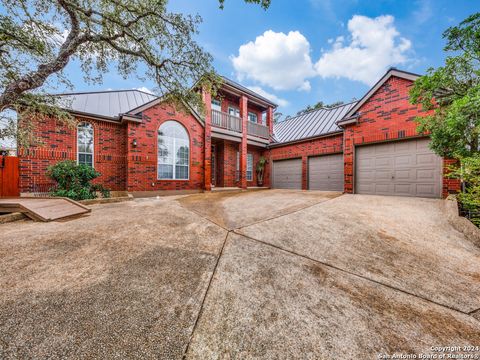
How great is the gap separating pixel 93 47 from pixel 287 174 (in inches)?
413

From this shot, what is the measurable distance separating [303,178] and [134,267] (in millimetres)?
10063

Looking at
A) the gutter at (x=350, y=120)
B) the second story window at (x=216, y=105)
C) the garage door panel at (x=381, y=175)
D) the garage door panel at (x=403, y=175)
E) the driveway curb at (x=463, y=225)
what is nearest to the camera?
the driveway curb at (x=463, y=225)

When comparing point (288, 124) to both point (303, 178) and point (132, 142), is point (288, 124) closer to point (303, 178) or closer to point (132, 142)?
point (303, 178)

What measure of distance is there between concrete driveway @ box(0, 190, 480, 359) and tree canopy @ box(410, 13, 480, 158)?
7.51 ft

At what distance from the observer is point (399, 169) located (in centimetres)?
725

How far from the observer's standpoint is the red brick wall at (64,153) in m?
6.65

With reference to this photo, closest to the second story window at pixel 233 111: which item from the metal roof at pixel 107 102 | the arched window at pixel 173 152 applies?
the arched window at pixel 173 152

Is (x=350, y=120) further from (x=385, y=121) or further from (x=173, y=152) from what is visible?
(x=173, y=152)

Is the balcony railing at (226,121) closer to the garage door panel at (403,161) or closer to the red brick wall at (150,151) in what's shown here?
the red brick wall at (150,151)

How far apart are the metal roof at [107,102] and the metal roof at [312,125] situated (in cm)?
842

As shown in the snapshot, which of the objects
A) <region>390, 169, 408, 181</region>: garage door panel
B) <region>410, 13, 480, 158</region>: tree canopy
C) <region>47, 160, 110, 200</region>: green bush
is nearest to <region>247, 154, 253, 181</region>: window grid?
<region>390, 169, 408, 181</region>: garage door panel

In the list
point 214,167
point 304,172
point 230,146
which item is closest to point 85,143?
point 214,167

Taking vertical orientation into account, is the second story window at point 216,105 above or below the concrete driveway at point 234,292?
above

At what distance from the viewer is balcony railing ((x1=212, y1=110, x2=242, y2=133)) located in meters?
10.4
